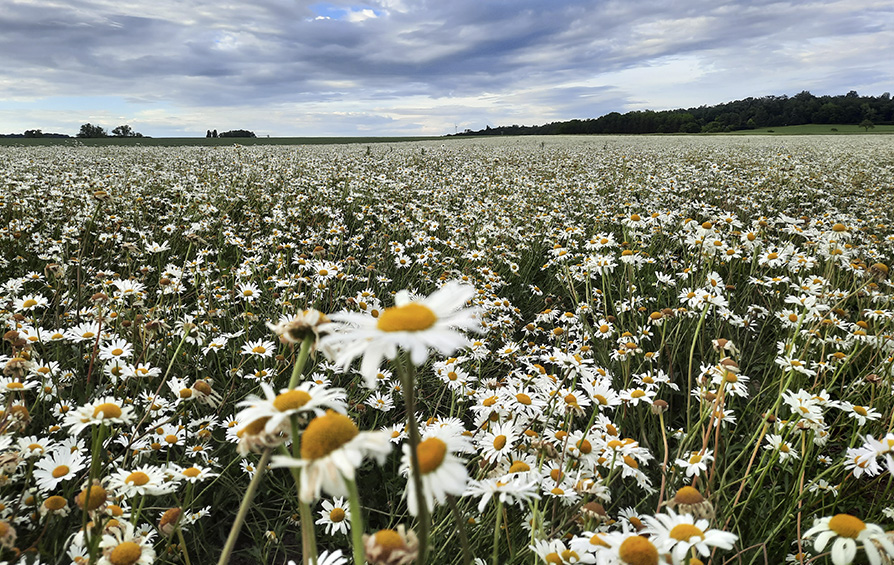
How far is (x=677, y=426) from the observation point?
342cm

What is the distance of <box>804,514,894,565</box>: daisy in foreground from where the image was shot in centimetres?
107

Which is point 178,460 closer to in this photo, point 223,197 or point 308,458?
point 308,458

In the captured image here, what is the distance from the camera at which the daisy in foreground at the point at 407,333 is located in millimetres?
802

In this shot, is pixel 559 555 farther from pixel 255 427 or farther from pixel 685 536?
pixel 255 427

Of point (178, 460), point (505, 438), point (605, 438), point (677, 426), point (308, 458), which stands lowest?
point (677, 426)

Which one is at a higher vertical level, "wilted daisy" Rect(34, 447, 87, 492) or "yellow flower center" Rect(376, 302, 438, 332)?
"yellow flower center" Rect(376, 302, 438, 332)

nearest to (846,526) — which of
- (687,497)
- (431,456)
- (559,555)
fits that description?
(687,497)

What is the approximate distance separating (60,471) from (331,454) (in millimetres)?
1736

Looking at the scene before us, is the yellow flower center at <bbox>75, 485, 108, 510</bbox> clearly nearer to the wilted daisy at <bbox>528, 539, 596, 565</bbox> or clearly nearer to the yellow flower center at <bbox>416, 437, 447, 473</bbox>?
the yellow flower center at <bbox>416, 437, 447, 473</bbox>

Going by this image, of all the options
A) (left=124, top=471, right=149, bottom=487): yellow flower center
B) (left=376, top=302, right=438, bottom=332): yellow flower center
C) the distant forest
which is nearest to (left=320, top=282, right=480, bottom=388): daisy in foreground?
(left=376, top=302, right=438, bottom=332): yellow flower center

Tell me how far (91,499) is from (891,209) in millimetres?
11204

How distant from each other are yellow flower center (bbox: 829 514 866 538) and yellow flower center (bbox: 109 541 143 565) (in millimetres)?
1707

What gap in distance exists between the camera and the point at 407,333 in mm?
867

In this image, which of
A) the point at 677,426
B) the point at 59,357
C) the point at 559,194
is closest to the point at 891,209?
the point at 559,194
